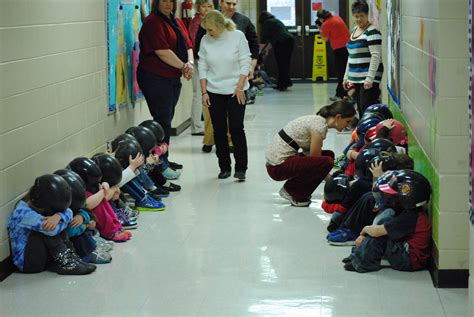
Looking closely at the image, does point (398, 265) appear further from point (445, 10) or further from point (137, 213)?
point (137, 213)

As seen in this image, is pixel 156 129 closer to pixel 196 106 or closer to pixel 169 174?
pixel 169 174

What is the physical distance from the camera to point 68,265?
18.8 feet

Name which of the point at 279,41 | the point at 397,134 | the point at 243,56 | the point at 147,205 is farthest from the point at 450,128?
the point at 279,41

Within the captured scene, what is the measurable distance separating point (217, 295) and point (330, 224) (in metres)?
1.62

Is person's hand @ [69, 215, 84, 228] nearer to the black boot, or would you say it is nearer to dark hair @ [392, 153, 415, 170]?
the black boot

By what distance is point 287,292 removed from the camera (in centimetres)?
530

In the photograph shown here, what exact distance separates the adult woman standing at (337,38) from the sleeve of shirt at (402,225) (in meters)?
9.50

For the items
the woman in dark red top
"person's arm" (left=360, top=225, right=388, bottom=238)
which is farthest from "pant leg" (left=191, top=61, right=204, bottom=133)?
"person's arm" (left=360, top=225, right=388, bottom=238)

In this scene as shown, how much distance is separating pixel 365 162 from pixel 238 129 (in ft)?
7.85

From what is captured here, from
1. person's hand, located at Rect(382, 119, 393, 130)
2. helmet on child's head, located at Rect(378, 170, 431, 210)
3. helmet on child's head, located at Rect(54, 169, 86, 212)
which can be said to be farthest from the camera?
person's hand, located at Rect(382, 119, 393, 130)

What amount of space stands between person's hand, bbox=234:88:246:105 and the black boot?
316cm

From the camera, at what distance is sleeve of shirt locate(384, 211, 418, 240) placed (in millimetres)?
5555

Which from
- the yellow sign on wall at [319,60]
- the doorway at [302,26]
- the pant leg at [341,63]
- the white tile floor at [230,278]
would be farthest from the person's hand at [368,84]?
the doorway at [302,26]

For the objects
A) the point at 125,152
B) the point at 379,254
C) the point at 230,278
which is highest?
the point at 125,152
